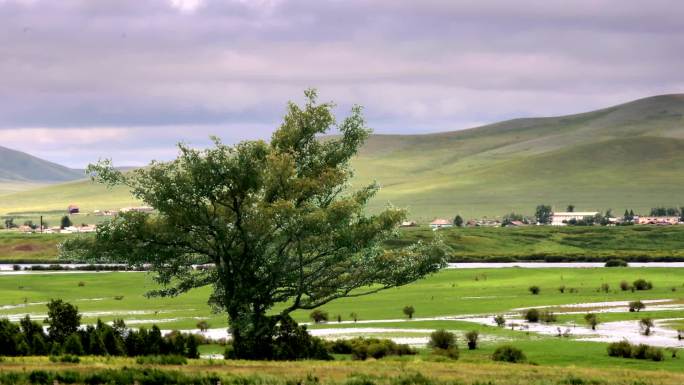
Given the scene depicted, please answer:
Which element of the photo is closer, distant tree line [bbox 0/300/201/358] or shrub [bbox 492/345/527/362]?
distant tree line [bbox 0/300/201/358]

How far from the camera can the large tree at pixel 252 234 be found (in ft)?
171

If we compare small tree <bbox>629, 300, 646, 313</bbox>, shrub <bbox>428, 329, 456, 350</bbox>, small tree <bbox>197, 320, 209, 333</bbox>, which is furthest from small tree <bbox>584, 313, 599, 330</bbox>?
small tree <bbox>197, 320, 209, 333</bbox>

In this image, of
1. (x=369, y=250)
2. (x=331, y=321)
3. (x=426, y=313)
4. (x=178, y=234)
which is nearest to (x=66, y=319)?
(x=178, y=234)

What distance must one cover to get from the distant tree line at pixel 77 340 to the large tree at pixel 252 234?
3141 mm

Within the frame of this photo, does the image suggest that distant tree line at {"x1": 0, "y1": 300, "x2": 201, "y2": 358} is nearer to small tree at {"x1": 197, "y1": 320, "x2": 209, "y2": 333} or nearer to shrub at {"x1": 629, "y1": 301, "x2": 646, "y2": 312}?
small tree at {"x1": 197, "y1": 320, "x2": 209, "y2": 333}

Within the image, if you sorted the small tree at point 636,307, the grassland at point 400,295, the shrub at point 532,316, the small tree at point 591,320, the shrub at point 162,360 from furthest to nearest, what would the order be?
the grassland at point 400,295
the small tree at point 636,307
the shrub at point 532,316
the small tree at point 591,320
the shrub at point 162,360

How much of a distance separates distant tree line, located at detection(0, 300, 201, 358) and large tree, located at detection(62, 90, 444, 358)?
3141 millimetres

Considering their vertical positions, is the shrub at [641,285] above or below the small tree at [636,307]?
above

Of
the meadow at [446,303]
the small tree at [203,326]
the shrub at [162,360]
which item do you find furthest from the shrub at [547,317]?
the shrub at [162,360]

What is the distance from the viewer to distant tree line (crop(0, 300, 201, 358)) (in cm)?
4847

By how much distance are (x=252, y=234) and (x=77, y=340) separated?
9.67 m

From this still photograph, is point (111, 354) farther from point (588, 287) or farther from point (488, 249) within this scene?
point (488, 249)

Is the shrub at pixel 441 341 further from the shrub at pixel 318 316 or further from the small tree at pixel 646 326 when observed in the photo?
the shrub at pixel 318 316

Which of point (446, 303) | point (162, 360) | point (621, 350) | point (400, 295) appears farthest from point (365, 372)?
point (400, 295)
